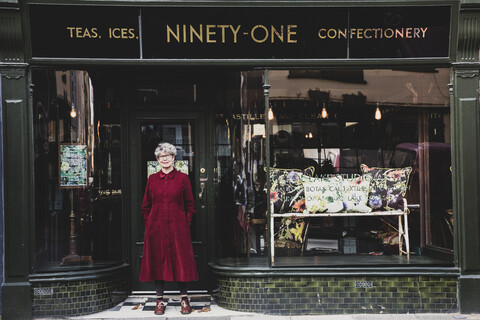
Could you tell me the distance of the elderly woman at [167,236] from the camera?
22.8ft

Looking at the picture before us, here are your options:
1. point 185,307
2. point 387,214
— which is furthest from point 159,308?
point 387,214

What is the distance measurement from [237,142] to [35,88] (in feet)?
9.10

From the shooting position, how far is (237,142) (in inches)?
300

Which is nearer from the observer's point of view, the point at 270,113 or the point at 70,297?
the point at 70,297

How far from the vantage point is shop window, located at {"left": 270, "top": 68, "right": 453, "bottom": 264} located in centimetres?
736

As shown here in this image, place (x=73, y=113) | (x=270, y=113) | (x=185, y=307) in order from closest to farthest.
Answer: (x=185, y=307) → (x=73, y=113) → (x=270, y=113)

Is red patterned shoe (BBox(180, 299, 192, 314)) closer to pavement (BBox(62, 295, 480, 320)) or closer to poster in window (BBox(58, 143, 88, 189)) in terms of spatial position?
pavement (BBox(62, 295, 480, 320))

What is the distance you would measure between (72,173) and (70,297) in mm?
1619

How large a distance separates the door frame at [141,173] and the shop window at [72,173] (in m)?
0.30

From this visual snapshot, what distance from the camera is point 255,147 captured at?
7.48 meters

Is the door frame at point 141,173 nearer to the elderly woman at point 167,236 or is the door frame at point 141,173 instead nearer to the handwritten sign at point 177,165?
the handwritten sign at point 177,165

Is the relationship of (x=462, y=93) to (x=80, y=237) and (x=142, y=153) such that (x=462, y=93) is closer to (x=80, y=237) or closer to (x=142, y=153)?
(x=142, y=153)

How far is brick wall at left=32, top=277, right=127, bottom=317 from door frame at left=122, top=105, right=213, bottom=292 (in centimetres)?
84

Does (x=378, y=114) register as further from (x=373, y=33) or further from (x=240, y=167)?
(x=240, y=167)
